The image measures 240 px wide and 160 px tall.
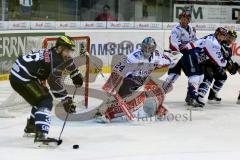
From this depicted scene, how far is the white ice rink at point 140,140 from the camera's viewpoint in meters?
5.95

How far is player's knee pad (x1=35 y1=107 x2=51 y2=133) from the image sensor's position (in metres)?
6.16

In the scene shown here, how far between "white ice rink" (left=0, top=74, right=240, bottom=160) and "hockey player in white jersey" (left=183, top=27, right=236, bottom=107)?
377mm

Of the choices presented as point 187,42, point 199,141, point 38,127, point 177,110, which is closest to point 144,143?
point 199,141

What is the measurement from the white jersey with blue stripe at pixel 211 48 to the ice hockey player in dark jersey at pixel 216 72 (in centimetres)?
21

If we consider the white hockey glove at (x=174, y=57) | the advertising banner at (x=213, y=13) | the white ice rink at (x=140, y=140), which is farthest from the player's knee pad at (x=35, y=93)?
the advertising banner at (x=213, y=13)

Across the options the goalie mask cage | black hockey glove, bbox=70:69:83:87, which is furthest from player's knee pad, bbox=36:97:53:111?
the goalie mask cage

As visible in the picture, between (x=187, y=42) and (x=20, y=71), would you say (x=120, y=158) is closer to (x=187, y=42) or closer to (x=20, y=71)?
(x=20, y=71)

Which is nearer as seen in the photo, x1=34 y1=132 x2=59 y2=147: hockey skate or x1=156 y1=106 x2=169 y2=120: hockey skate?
x1=34 y1=132 x2=59 y2=147: hockey skate

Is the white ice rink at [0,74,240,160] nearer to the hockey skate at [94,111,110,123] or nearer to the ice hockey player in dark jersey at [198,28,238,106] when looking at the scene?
the hockey skate at [94,111,110,123]

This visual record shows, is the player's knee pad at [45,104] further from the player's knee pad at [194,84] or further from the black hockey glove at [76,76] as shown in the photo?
the player's knee pad at [194,84]

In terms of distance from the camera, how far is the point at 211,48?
29.5ft

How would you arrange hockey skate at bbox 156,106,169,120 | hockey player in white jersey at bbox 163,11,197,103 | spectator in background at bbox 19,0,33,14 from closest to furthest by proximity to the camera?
hockey skate at bbox 156,106,169,120
hockey player in white jersey at bbox 163,11,197,103
spectator in background at bbox 19,0,33,14

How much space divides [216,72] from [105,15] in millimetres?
5142

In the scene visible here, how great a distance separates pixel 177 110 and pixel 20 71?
3158 mm
